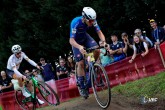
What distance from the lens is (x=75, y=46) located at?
8117 millimetres

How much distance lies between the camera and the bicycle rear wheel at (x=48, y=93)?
9780 millimetres

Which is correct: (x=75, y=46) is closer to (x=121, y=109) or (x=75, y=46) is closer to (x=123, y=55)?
(x=121, y=109)

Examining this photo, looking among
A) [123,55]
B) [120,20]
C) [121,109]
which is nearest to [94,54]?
[121,109]

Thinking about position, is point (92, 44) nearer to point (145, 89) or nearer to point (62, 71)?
point (145, 89)

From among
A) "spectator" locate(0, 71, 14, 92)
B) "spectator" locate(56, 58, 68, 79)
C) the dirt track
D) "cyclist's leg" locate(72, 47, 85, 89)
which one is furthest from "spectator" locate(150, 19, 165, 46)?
"spectator" locate(0, 71, 14, 92)

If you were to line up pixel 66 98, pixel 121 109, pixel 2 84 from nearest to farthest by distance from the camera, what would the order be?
pixel 121 109
pixel 66 98
pixel 2 84

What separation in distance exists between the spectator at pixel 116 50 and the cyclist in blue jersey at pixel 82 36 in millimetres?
3707

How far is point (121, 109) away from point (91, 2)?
8311mm

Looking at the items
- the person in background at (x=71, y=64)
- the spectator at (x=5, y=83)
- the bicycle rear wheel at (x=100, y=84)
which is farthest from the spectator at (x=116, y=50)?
the spectator at (x=5, y=83)

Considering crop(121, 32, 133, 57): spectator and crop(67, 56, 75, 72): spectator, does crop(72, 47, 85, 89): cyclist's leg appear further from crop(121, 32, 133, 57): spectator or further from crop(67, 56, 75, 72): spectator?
crop(67, 56, 75, 72): spectator

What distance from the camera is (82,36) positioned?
338 inches

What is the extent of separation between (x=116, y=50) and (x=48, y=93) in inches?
139

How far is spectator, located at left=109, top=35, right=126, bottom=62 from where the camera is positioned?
40.2 feet

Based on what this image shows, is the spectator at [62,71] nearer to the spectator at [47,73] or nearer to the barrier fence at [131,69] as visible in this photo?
the spectator at [47,73]
